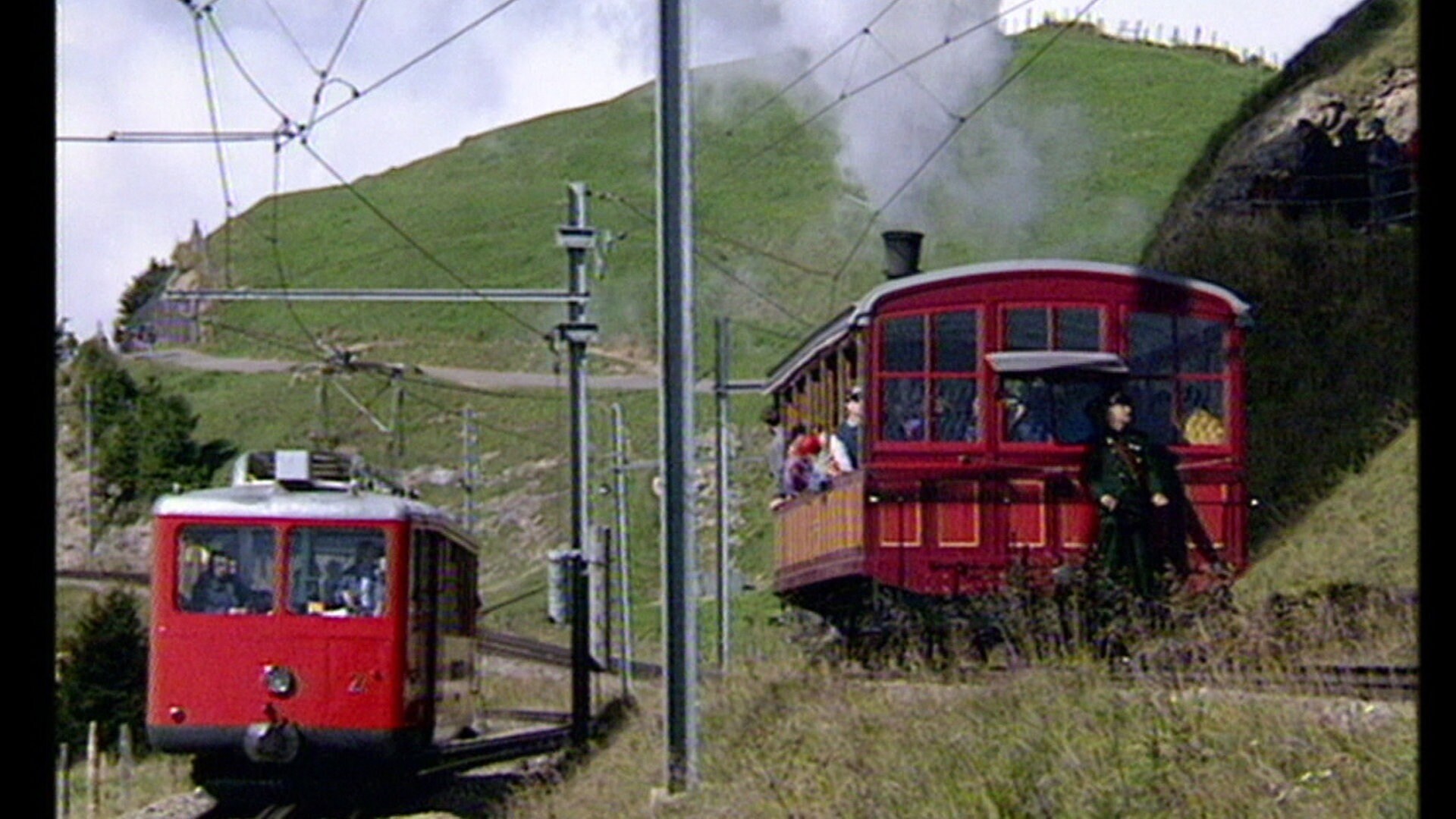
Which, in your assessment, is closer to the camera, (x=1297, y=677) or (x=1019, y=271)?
(x=1297, y=677)

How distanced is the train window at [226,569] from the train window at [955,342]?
18.4ft

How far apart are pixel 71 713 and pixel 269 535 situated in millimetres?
24073

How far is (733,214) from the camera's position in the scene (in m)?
87.6

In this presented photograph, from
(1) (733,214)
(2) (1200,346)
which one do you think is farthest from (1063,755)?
(1) (733,214)

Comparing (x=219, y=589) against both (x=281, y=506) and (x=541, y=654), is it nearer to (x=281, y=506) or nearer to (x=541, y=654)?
(x=281, y=506)

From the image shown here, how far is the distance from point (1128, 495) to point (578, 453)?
14.6 m

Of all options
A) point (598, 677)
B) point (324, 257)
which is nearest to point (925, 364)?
point (598, 677)

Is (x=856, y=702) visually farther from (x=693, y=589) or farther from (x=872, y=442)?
(x=872, y=442)

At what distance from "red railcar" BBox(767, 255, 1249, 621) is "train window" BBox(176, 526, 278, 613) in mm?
4836

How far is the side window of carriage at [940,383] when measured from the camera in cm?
1644

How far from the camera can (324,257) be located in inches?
3625

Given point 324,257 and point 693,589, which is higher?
point 324,257

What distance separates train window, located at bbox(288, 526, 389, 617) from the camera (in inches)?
701

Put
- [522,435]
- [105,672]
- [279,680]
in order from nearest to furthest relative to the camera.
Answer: [279,680] → [105,672] → [522,435]
